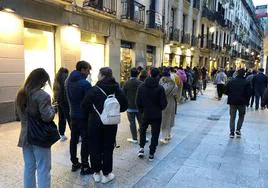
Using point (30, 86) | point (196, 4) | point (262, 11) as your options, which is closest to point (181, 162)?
point (30, 86)

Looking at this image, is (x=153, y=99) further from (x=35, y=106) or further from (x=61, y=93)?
(x=35, y=106)

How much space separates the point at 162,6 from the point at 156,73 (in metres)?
12.9

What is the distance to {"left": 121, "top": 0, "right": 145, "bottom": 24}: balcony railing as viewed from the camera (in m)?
12.4

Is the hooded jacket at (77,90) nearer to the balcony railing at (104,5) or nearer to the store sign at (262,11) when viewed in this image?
the balcony railing at (104,5)

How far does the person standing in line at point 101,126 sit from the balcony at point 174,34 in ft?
50.5

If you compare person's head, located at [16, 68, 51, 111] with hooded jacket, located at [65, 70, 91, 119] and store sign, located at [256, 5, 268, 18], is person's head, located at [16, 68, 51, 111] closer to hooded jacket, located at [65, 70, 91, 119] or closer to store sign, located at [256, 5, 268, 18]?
hooded jacket, located at [65, 70, 91, 119]

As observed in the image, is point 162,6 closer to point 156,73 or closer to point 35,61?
point 35,61

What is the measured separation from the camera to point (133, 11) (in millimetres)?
12977

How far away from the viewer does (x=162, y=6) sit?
54.6ft

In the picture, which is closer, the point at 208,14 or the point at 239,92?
the point at 239,92

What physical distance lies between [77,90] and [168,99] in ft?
8.40

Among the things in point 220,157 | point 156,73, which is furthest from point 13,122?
point 220,157

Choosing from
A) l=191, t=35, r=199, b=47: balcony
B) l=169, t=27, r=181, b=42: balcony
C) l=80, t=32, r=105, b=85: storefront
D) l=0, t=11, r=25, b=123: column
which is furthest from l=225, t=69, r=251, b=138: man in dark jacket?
l=191, t=35, r=199, b=47: balcony

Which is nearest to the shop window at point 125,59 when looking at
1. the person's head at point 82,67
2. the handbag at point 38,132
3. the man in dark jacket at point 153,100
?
the man in dark jacket at point 153,100
